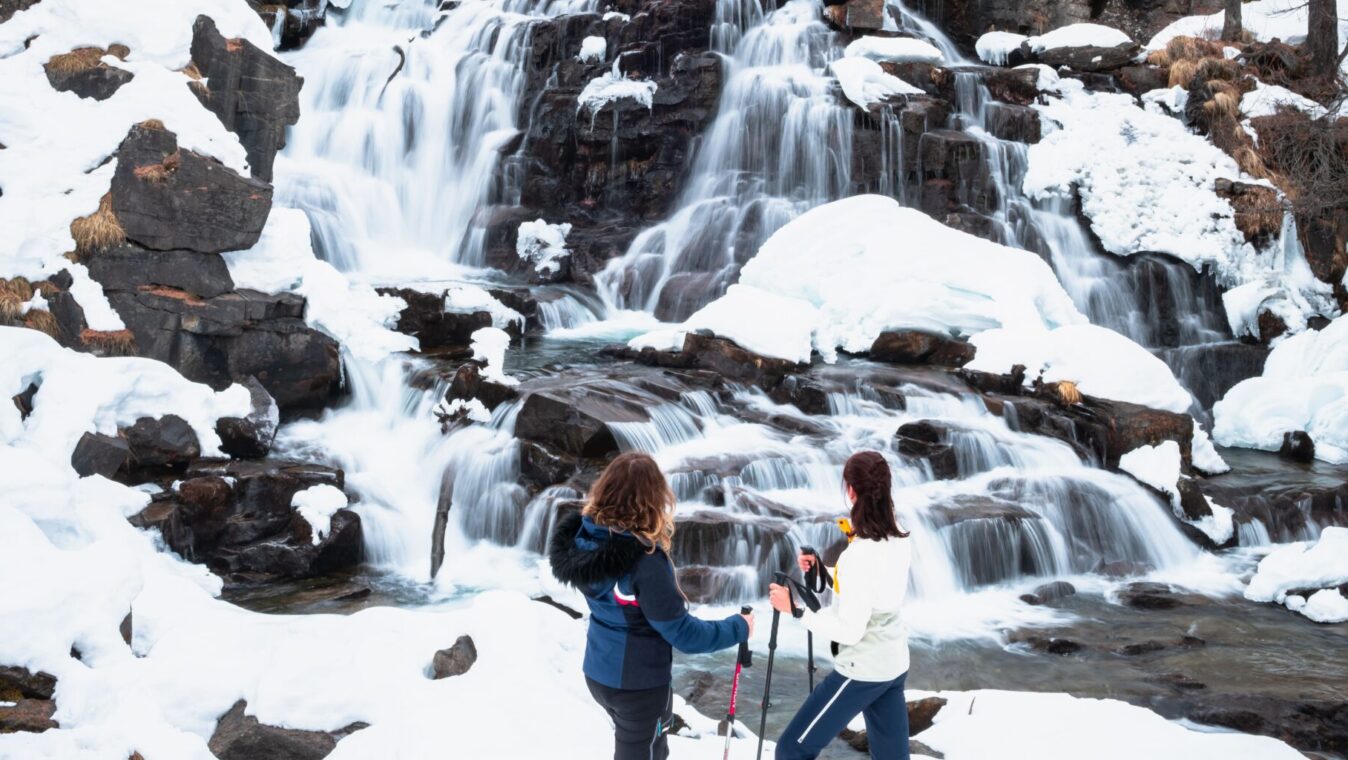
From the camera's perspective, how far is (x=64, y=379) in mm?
8875

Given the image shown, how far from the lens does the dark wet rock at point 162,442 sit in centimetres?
924

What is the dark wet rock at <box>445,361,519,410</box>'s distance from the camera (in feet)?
37.2

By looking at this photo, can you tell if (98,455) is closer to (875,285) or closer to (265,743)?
(265,743)

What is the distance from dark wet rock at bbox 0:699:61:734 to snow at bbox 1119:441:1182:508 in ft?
33.4

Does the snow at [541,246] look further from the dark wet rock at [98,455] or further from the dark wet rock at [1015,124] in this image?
the dark wet rock at [98,455]

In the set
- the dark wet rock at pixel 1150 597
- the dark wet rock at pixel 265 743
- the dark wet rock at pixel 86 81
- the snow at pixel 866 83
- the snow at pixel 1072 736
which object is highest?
the snow at pixel 866 83

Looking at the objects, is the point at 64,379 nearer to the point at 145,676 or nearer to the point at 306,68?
the point at 145,676

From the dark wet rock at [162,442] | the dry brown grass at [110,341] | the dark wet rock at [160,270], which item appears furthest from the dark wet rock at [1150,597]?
the dry brown grass at [110,341]

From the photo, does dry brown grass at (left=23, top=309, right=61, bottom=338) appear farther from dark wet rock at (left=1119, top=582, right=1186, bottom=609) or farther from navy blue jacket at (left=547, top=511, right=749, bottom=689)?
dark wet rock at (left=1119, top=582, right=1186, bottom=609)

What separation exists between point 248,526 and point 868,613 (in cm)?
713

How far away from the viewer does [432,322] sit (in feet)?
47.4

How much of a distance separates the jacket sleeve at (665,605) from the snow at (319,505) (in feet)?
21.9

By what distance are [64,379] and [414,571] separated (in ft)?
11.5

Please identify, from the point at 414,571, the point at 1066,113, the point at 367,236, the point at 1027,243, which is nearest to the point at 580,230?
the point at 367,236
